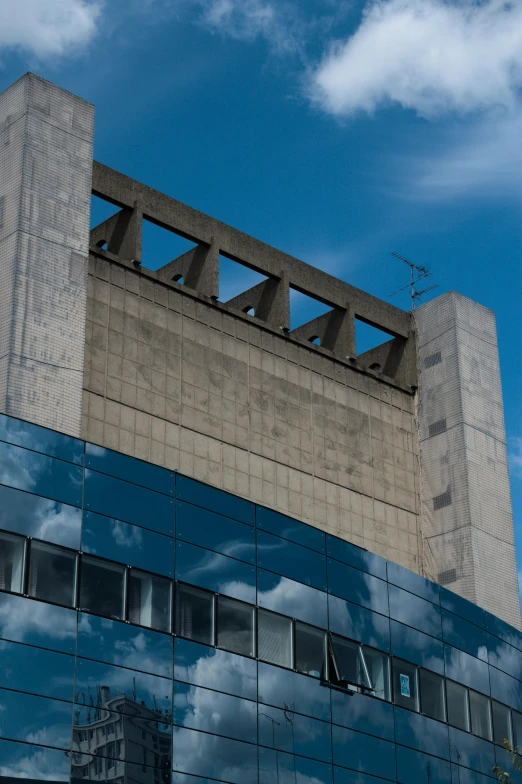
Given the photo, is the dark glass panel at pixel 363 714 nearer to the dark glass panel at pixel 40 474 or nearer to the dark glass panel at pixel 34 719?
the dark glass panel at pixel 34 719

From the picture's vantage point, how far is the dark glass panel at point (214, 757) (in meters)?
37.3

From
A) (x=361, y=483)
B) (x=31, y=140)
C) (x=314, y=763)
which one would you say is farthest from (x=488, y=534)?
(x=31, y=140)

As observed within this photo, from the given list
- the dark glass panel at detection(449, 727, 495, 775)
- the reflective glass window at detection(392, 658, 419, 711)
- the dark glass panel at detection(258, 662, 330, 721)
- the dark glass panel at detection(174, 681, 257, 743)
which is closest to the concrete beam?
the reflective glass window at detection(392, 658, 419, 711)

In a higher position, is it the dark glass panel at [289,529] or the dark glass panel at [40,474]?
the dark glass panel at [289,529]

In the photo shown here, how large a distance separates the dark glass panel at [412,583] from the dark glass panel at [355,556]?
549 millimetres

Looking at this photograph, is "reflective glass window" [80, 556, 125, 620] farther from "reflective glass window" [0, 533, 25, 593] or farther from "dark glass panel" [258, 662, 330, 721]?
"dark glass panel" [258, 662, 330, 721]

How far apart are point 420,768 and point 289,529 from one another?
31.9 feet

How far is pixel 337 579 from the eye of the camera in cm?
4481

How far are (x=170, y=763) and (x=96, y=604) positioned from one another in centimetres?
500

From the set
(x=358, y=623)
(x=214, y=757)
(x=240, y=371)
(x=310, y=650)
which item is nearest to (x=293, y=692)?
(x=310, y=650)

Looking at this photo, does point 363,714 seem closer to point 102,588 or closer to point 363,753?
point 363,753

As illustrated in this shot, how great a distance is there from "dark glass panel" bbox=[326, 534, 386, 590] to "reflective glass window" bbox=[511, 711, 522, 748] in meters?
8.96

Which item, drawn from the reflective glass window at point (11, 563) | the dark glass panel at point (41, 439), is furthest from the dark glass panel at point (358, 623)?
the reflective glass window at point (11, 563)

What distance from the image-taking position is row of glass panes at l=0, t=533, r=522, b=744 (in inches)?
1398
